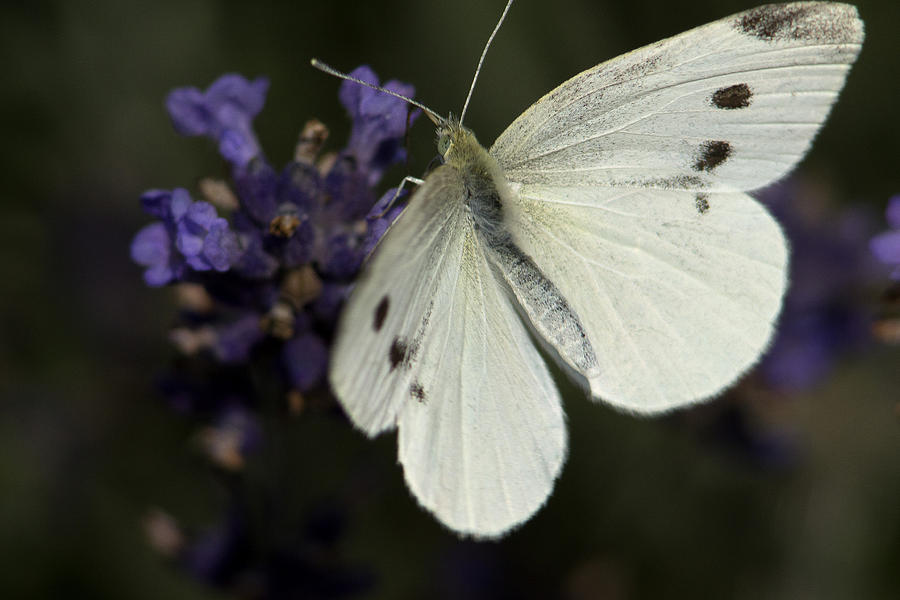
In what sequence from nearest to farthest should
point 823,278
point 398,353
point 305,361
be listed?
point 398,353
point 305,361
point 823,278

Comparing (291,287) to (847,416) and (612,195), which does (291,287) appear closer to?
(612,195)

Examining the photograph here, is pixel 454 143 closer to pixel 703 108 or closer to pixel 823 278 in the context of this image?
pixel 703 108

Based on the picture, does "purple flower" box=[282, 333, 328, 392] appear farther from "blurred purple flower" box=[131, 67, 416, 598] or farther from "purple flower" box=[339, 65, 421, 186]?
"purple flower" box=[339, 65, 421, 186]

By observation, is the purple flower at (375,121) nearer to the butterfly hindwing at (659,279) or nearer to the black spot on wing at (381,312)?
the butterfly hindwing at (659,279)

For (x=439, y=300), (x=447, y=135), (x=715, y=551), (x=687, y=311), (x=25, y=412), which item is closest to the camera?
(x=439, y=300)

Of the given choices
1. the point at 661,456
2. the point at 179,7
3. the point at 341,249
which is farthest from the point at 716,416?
the point at 179,7

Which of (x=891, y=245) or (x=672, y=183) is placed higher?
(x=672, y=183)

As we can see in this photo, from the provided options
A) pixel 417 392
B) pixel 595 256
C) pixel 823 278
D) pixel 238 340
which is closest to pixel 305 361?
pixel 238 340
